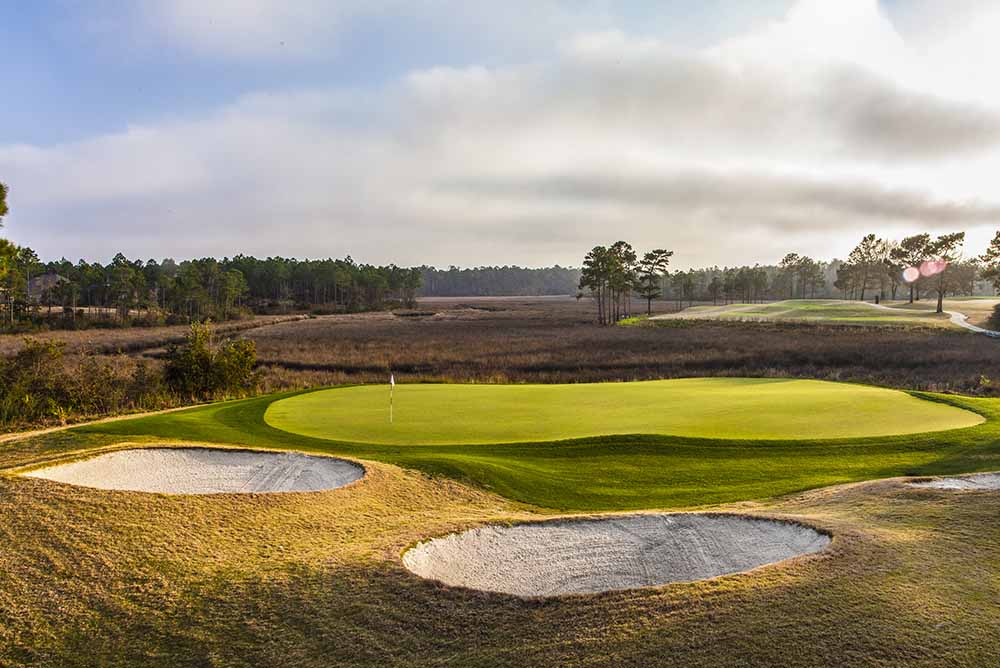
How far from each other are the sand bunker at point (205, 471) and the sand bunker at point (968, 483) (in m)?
8.49

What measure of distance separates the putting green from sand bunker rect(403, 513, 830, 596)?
18.1 ft

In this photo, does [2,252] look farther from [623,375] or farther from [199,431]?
[623,375]

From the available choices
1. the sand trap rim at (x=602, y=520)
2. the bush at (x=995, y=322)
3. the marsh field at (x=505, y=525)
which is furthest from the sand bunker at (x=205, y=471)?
the bush at (x=995, y=322)

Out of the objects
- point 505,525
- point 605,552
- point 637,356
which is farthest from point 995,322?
point 505,525

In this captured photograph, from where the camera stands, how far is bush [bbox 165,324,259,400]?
22.5 metres

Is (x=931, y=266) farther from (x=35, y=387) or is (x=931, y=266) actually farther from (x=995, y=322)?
(x=35, y=387)

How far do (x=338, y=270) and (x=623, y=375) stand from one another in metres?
99.7

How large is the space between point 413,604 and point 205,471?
714cm

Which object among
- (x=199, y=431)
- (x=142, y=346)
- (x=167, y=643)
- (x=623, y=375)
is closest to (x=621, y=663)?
(x=167, y=643)

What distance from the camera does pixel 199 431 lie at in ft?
45.4

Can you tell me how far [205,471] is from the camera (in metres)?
10.9

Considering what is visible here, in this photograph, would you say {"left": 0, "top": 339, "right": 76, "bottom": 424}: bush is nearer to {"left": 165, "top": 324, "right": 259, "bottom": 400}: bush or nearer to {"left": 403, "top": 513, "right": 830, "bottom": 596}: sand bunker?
{"left": 165, "top": 324, "right": 259, "bottom": 400}: bush

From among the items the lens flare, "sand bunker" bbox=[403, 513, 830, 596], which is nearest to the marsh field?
"sand bunker" bbox=[403, 513, 830, 596]

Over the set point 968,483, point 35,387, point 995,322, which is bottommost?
point 35,387
